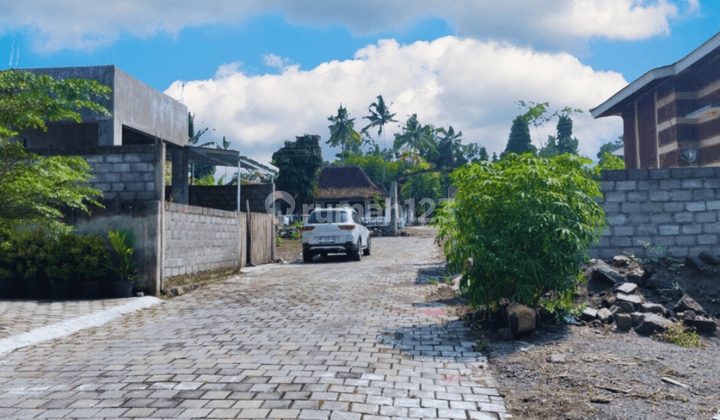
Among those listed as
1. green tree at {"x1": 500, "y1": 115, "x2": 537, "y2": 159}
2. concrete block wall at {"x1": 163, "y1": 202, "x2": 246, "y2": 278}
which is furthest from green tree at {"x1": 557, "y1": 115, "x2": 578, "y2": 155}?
concrete block wall at {"x1": 163, "y1": 202, "x2": 246, "y2": 278}

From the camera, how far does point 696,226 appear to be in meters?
8.94

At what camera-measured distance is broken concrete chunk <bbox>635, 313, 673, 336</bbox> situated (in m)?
5.70

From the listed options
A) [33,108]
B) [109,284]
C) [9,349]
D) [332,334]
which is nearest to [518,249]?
[332,334]

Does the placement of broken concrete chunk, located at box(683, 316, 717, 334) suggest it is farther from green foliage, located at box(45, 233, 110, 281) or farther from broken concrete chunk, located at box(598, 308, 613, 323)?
green foliage, located at box(45, 233, 110, 281)

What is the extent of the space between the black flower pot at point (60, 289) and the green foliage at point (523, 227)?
669cm

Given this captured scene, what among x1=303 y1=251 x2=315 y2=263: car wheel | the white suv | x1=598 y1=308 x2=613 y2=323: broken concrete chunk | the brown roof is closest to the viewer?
x1=598 y1=308 x2=613 y2=323: broken concrete chunk

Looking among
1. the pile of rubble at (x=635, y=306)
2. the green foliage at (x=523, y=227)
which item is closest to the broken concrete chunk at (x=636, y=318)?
the pile of rubble at (x=635, y=306)

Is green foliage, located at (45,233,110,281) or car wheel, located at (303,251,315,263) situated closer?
green foliage, located at (45,233,110,281)

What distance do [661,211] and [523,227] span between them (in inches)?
179

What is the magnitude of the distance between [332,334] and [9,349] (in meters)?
3.52

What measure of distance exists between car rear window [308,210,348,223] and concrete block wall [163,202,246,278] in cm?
301

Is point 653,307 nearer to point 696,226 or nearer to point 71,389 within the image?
point 696,226

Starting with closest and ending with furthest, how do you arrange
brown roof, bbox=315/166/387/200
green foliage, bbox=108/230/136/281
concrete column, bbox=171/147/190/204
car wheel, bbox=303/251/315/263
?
green foliage, bbox=108/230/136/281 → concrete column, bbox=171/147/190/204 → car wheel, bbox=303/251/315/263 → brown roof, bbox=315/166/387/200

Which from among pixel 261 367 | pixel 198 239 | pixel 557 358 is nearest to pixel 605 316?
pixel 557 358
